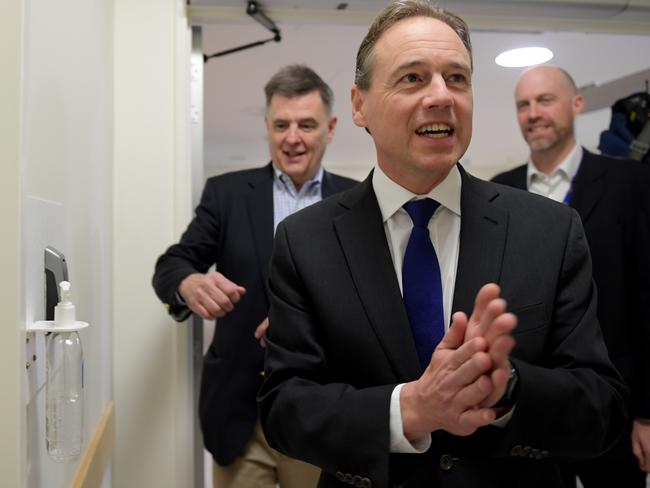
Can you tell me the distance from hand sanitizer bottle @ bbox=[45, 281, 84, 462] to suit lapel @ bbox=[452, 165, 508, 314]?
637mm

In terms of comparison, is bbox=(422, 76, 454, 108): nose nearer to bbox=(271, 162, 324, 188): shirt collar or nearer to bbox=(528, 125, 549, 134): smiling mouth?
bbox=(271, 162, 324, 188): shirt collar

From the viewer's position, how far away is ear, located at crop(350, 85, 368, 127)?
125 centimetres

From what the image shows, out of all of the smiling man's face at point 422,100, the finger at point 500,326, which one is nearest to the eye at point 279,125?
the smiling man's face at point 422,100

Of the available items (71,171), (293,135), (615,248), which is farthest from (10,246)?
(615,248)

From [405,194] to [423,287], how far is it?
0.62ft

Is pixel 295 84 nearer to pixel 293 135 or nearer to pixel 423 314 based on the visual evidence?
pixel 293 135

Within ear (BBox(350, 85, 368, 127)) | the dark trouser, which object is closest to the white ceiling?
ear (BBox(350, 85, 368, 127))

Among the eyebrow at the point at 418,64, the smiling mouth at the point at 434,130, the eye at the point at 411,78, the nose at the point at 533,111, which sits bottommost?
the smiling mouth at the point at 434,130

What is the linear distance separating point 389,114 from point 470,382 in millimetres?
535

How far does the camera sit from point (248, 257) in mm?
1866

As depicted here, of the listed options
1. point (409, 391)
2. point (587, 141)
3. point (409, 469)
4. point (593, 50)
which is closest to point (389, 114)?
point (409, 391)

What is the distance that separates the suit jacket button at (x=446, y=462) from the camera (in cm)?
97

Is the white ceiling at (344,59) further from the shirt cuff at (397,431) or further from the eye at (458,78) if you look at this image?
the shirt cuff at (397,431)

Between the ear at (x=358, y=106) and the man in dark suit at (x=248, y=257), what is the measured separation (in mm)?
626
